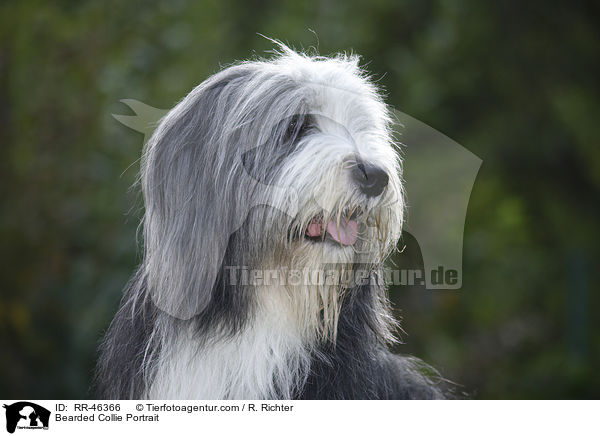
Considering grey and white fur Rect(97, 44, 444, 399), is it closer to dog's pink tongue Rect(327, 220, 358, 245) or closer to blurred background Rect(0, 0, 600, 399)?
dog's pink tongue Rect(327, 220, 358, 245)

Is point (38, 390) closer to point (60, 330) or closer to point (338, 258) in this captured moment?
point (60, 330)

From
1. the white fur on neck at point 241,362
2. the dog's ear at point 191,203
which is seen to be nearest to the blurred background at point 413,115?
the dog's ear at point 191,203

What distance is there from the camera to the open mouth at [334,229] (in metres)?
1.65

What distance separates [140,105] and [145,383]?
81cm

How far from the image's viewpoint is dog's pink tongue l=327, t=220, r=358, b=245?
1.65 meters

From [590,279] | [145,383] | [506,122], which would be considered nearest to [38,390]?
[145,383]

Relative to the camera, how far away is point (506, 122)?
13.7ft

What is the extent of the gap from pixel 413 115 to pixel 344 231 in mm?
2317

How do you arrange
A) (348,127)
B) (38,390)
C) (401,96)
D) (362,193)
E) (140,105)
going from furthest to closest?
(401,96), (38,390), (140,105), (348,127), (362,193)

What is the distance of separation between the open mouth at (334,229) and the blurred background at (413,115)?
1.78 metres

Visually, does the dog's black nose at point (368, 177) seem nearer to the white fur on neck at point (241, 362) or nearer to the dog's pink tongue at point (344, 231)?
the dog's pink tongue at point (344, 231)

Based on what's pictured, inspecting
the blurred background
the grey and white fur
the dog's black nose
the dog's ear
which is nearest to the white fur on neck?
the grey and white fur

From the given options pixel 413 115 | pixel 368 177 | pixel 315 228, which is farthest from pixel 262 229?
pixel 413 115

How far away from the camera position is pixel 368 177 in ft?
5.35
